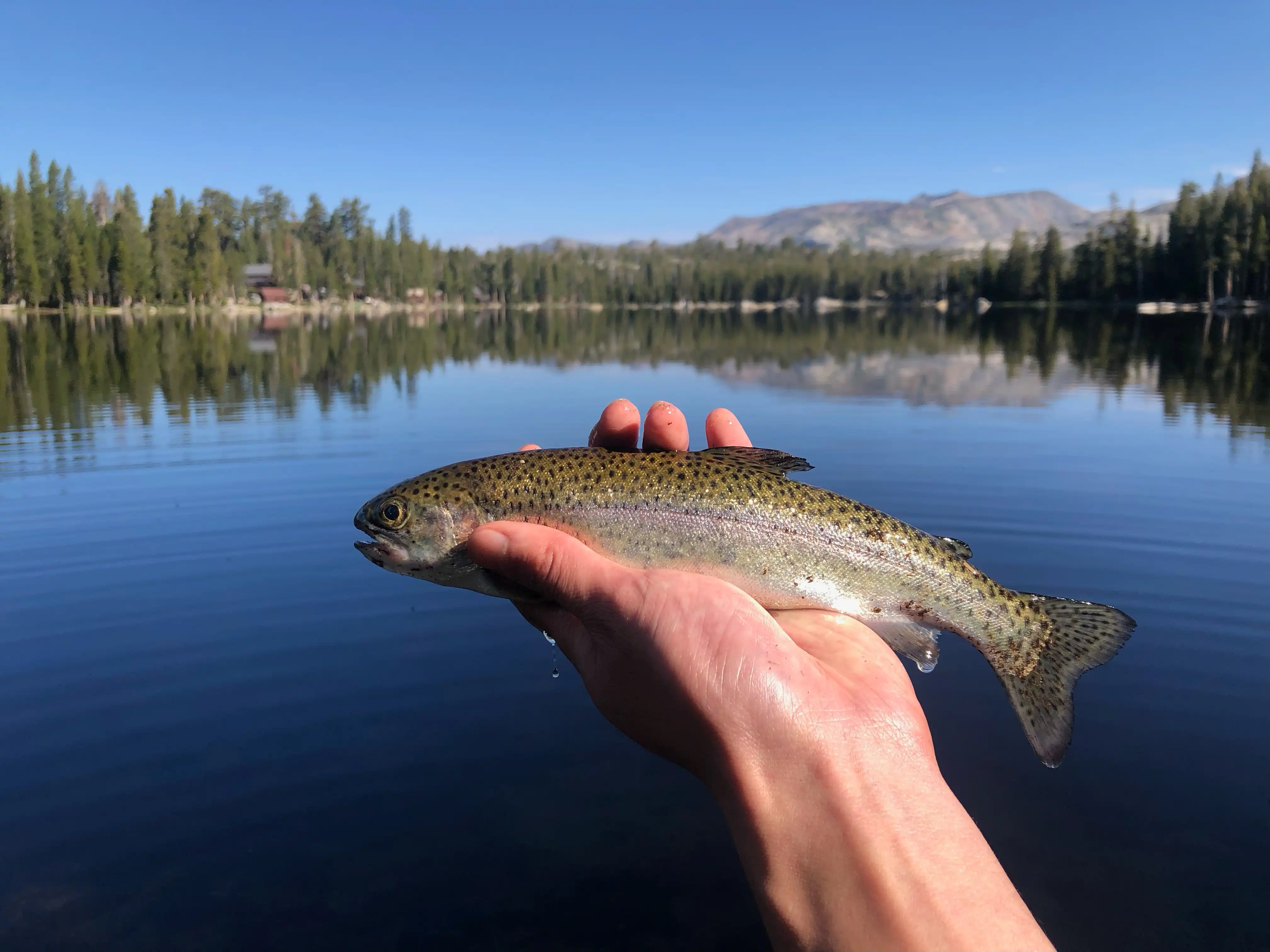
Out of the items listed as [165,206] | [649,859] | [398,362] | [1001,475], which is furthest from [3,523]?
[165,206]

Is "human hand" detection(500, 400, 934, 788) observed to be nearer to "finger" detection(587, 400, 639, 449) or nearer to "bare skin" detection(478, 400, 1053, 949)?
"bare skin" detection(478, 400, 1053, 949)

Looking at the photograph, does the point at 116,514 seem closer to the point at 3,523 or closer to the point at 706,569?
the point at 3,523

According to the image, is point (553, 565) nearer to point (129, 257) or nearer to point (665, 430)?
point (665, 430)

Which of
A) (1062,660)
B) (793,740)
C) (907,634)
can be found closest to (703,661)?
(793,740)

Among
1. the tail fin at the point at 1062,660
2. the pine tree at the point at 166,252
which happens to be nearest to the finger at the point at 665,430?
the tail fin at the point at 1062,660

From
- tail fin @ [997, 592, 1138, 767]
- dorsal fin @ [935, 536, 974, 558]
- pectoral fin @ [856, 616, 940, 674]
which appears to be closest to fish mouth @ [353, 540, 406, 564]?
pectoral fin @ [856, 616, 940, 674]

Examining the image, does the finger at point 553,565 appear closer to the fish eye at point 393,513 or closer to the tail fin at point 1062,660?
the fish eye at point 393,513
